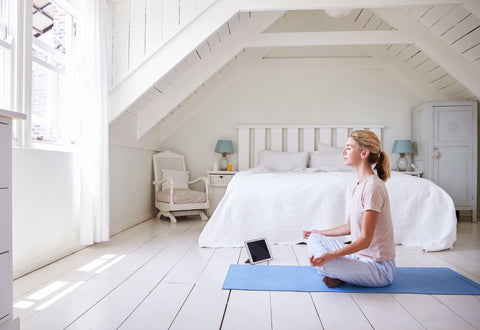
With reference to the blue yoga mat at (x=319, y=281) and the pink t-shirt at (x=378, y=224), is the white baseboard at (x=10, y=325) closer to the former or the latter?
the blue yoga mat at (x=319, y=281)

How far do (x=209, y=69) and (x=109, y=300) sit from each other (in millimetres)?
3089

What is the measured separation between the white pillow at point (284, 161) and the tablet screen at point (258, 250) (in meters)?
2.19

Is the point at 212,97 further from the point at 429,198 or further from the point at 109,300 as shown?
the point at 109,300

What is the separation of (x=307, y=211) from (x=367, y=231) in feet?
4.48

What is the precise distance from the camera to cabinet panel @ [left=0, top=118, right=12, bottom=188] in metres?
1.33

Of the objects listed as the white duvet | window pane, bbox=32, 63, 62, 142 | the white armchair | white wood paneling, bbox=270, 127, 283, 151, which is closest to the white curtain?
window pane, bbox=32, 63, 62, 142

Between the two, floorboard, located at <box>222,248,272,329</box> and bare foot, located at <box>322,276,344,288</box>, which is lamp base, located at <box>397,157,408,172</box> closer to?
bare foot, located at <box>322,276,344,288</box>

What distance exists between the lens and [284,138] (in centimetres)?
538

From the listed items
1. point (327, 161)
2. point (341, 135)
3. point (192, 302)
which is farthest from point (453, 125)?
point (192, 302)

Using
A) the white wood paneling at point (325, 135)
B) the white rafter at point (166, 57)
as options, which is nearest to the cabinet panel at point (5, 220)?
the white rafter at point (166, 57)

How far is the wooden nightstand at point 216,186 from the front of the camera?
4.94 meters

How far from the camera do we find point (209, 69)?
14.2 feet

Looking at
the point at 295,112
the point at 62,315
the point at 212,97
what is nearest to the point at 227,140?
the point at 212,97

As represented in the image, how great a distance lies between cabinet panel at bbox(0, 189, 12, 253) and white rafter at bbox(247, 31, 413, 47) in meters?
3.43
